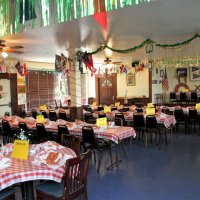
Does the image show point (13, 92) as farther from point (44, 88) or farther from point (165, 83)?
point (165, 83)

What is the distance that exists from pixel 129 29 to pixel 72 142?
130 inches

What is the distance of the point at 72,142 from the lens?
4.19 m

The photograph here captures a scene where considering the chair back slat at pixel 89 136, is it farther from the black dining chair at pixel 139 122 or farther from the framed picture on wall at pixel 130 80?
the framed picture on wall at pixel 130 80

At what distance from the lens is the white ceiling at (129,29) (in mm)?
4538

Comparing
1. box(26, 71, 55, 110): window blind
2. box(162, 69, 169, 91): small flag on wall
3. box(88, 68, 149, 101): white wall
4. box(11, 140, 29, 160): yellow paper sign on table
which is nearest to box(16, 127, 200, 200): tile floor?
box(11, 140, 29, 160): yellow paper sign on table

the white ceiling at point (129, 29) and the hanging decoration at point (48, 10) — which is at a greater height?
the white ceiling at point (129, 29)

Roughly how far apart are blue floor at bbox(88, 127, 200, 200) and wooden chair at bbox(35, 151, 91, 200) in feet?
2.68

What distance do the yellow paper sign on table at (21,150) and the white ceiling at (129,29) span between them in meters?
2.85

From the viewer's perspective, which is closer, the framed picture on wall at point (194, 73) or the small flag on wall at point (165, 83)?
the framed picture on wall at point (194, 73)

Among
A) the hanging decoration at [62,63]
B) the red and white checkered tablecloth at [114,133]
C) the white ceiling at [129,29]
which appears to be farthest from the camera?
the hanging decoration at [62,63]

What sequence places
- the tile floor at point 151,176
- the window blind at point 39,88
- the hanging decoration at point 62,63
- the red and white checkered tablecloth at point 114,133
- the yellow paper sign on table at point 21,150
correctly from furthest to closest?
the window blind at point 39,88
the hanging decoration at point 62,63
the red and white checkered tablecloth at point 114,133
the tile floor at point 151,176
the yellow paper sign on table at point 21,150

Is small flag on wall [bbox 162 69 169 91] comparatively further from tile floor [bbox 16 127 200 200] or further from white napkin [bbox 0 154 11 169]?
white napkin [bbox 0 154 11 169]

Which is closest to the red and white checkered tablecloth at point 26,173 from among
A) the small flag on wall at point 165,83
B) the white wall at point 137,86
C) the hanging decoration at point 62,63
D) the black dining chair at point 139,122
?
the black dining chair at point 139,122

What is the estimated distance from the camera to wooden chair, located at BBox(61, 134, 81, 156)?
407 centimetres
